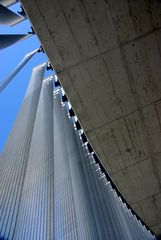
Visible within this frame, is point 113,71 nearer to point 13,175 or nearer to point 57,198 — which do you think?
point 13,175

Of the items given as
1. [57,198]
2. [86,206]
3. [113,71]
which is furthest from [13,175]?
[113,71]

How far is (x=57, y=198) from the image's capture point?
888 centimetres

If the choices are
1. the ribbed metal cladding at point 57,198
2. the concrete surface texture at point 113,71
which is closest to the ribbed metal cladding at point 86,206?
the ribbed metal cladding at point 57,198

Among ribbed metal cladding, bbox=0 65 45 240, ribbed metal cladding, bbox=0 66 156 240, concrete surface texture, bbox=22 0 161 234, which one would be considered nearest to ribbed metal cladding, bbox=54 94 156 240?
ribbed metal cladding, bbox=0 66 156 240

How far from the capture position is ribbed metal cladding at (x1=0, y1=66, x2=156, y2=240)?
6523 mm

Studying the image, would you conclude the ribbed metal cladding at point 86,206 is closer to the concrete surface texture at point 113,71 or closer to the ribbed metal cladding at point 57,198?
the ribbed metal cladding at point 57,198

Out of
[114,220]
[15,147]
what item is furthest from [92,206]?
[15,147]

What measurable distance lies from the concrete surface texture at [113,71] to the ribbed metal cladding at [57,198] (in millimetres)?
1077

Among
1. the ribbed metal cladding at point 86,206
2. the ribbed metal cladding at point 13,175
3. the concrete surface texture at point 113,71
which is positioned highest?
the concrete surface texture at point 113,71

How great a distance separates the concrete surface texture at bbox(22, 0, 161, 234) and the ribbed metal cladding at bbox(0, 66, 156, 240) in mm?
1077

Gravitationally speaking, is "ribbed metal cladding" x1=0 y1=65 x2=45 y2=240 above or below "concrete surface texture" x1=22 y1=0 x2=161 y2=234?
below

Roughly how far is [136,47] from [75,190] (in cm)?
Result: 488

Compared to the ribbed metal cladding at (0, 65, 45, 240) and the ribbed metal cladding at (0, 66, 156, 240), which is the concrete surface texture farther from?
the ribbed metal cladding at (0, 65, 45, 240)

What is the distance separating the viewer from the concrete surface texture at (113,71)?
200 inches
